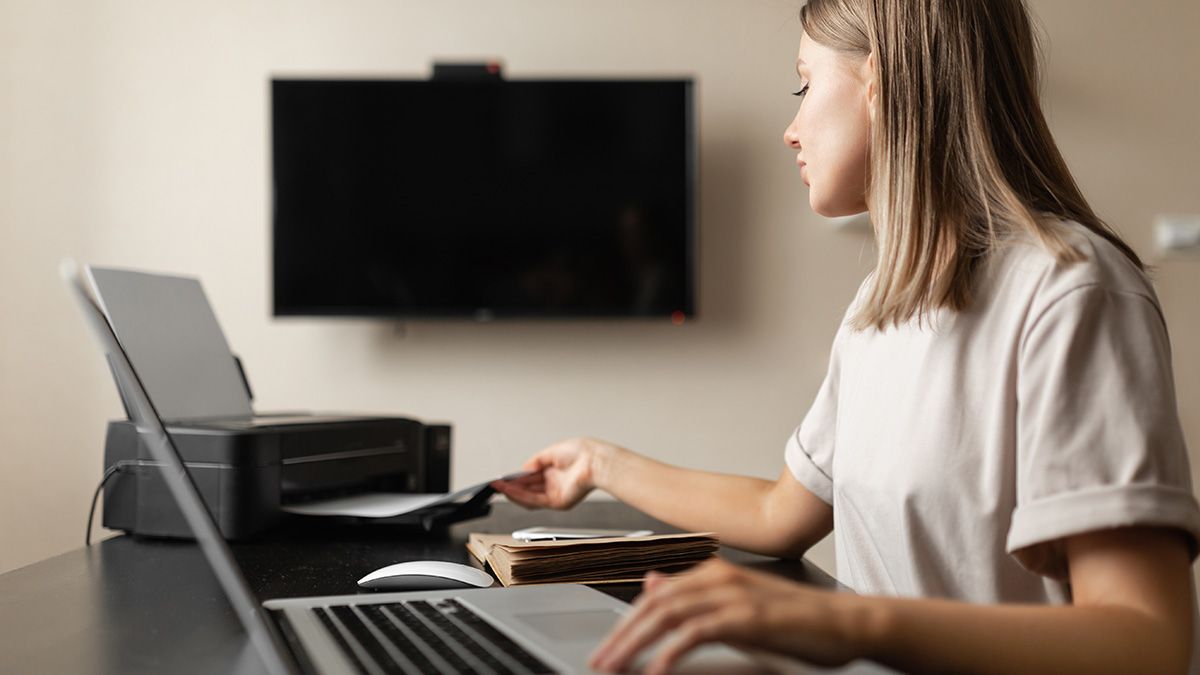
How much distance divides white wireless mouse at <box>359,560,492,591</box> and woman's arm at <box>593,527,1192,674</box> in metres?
0.37

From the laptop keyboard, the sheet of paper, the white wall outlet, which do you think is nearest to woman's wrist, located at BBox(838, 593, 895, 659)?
the laptop keyboard

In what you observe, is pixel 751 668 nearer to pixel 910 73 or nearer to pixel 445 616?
pixel 445 616

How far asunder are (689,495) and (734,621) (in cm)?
74

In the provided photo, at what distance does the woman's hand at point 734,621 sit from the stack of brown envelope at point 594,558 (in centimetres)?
39

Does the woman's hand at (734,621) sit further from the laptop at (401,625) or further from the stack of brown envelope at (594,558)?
the stack of brown envelope at (594,558)

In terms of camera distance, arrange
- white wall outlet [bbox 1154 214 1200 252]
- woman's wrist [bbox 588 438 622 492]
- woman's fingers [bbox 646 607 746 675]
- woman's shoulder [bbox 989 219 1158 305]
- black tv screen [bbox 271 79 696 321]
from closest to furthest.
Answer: woman's fingers [bbox 646 607 746 675], woman's shoulder [bbox 989 219 1158 305], woman's wrist [bbox 588 438 622 492], black tv screen [bbox 271 79 696 321], white wall outlet [bbox 1154 214 1200 252]

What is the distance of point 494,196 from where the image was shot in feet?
8.76

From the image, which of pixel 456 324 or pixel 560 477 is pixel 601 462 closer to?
pixel 560 477

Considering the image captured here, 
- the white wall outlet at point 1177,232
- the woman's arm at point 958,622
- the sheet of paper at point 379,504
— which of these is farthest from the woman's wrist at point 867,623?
the white wall outlet at point 1177,232

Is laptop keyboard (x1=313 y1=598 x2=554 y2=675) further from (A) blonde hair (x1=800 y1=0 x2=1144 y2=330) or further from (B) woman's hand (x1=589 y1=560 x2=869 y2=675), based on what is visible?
(A) blonde hair (x1=800 y1=0 x2=1144 y2=330)

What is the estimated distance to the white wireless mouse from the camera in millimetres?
902

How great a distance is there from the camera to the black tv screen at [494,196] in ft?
8.68

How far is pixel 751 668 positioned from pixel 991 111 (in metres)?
0.57

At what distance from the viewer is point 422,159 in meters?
2.66
